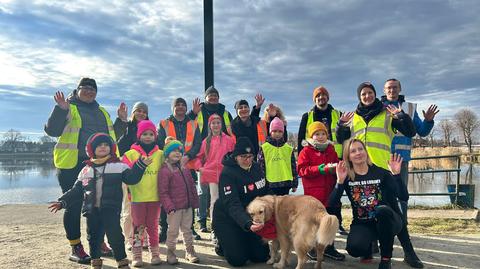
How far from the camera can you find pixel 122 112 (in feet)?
19.1

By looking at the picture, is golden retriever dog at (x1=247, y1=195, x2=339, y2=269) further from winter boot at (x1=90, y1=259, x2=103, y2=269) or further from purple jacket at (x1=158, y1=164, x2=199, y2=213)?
winter boot at (x1=90, y1=259, x2=103, y2=269)

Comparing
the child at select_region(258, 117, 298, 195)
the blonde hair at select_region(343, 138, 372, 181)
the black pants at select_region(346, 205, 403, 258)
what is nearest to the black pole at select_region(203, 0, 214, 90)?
the child at select_region(258, 117, 298, 195)

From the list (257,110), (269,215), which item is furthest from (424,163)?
(269,215)

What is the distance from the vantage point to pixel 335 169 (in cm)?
426

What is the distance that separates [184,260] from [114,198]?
1.24 metres

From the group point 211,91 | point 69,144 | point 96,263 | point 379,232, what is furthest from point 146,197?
point 379,232

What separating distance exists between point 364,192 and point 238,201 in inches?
58.6

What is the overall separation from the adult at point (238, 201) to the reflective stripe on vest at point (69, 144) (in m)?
1.97

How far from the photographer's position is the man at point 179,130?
561 centimetres

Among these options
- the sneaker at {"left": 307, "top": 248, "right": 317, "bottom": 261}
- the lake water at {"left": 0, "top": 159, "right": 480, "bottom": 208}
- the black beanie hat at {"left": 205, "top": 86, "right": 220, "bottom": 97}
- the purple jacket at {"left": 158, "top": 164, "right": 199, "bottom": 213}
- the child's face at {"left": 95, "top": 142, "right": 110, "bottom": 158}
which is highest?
the black beanie hat at {"left": 205, "top": 86, "right": 220, "bottom": 97}

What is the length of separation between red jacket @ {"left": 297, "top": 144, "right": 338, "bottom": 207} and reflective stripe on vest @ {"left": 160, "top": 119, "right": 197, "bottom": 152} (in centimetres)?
191

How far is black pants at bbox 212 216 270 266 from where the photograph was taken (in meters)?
4.27

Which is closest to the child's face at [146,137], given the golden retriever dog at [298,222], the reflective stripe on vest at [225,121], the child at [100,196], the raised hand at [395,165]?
the child at [100,196]

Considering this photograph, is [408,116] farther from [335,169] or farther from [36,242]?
[36,242]
